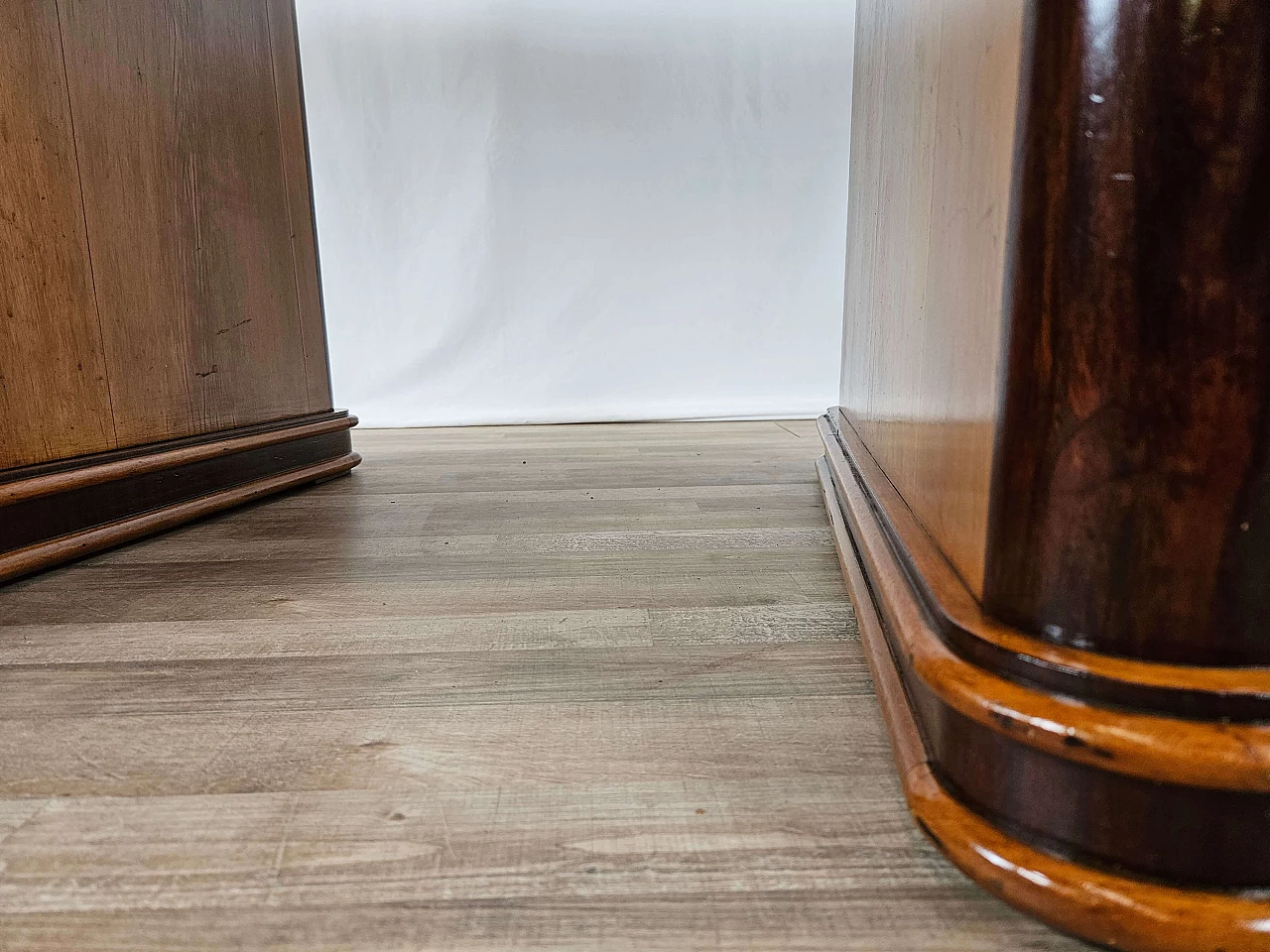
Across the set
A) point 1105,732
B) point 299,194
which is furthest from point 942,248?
point 299,194

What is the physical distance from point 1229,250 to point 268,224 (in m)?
1.35

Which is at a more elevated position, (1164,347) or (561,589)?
(1164,347)

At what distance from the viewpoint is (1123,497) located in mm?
351

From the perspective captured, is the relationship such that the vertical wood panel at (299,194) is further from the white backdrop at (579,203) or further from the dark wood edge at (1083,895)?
the dark wood edge at (1083,895)

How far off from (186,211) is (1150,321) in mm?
1211

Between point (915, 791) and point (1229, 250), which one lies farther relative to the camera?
point (915, 791)

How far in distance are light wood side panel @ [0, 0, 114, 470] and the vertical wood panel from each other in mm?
447

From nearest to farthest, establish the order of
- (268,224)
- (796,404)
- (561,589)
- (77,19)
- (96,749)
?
(96,749) → (561,589) → (77,19) → (268,224) → (796,404)

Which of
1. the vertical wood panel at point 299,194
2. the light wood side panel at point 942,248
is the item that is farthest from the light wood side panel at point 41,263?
the light wood side panel at point 942,248

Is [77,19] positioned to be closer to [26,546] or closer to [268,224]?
[268,224]

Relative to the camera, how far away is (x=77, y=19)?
0.98m

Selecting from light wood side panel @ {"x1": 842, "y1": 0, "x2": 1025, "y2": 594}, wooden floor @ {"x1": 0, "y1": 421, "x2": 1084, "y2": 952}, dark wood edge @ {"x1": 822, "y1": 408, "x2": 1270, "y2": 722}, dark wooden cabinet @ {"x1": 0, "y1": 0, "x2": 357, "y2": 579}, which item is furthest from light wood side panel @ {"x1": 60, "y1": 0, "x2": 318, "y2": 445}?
dark wood edge @ {"x1": 822, "y1": 408, "x2": 1270, "y2": 722}

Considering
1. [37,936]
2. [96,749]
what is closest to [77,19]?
[96,749]

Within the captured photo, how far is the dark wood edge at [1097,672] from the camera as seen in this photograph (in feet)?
1.09
